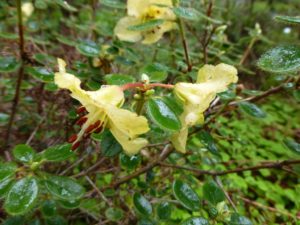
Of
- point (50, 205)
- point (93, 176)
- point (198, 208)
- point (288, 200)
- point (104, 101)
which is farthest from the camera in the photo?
point (288, 200)

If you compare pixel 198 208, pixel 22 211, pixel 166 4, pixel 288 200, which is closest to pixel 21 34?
pixel 166 4

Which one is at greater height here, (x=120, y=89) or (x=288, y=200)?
(x=120, y=89)

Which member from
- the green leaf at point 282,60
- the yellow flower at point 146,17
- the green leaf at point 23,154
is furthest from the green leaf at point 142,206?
the green leaf at point 282,60

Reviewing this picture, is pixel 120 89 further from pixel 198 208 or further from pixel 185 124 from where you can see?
pixel 198 208

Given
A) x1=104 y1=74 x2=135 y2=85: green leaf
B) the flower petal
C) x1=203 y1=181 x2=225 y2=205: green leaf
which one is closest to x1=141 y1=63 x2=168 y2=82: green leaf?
x1=104 y1=74 x2=135 y2=85: green leaf

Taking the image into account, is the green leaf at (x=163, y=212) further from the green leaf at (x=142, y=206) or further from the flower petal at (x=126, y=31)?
the flower petal at (x=126, y=31)
